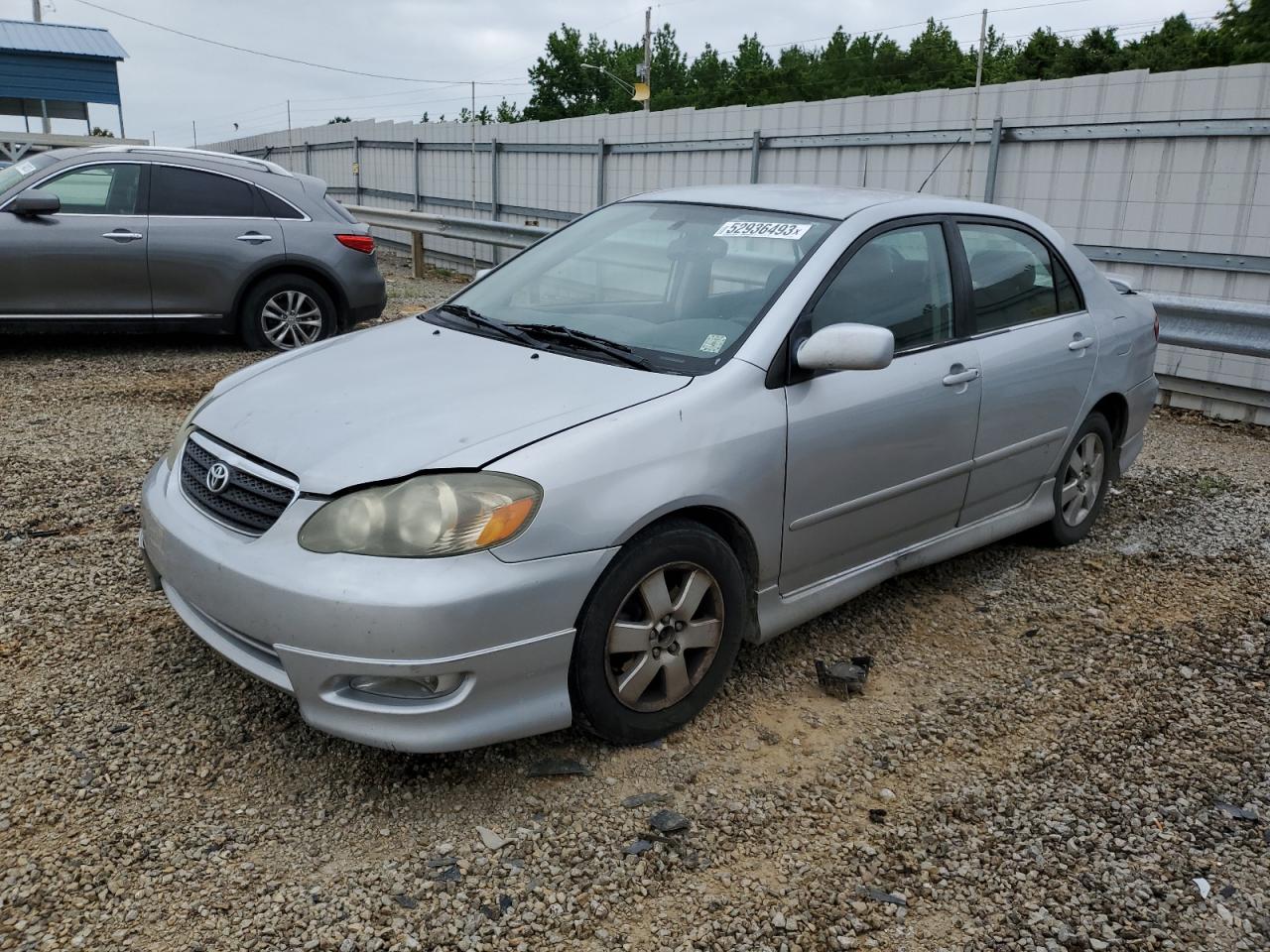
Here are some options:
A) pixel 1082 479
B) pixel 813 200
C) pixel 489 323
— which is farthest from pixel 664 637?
pixel 1082 479

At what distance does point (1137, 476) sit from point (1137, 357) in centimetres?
153

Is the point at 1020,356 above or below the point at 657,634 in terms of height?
above

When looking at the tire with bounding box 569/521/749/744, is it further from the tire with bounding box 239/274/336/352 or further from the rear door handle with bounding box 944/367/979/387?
the tire with bounding box 239/274/336/352

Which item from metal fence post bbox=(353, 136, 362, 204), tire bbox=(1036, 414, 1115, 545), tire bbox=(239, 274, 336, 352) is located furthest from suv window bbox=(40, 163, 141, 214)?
metal fence post bbox=(353, 136, 362, 204)

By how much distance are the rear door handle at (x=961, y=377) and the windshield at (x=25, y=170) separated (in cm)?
693

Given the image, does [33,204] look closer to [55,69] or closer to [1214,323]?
[1214,323]

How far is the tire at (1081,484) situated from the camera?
4875 millimetres

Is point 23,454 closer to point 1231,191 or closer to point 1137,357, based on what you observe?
point 1137,357

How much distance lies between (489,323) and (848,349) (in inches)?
52.7

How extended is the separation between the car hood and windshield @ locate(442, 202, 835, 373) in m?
0.23

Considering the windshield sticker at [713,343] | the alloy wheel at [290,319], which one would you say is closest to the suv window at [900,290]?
the windshield sticker at [713,343]

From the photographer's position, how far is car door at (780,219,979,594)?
11.5 feet

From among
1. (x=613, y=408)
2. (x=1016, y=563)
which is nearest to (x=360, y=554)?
(x=613, y=408)

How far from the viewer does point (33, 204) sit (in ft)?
25.0
